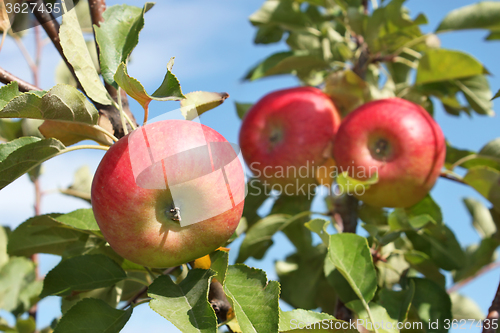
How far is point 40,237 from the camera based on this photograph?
1.25 meters

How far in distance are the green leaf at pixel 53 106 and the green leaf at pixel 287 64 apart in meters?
1.25

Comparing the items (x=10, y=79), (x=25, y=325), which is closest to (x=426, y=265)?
(x=10, y=79)

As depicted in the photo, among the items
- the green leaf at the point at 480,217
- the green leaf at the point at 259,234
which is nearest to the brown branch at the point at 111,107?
the green leaf at the point at 259,234

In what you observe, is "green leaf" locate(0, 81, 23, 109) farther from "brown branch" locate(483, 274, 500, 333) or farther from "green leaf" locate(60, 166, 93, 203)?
"green leaf" locate(60, 166, 93, 203)

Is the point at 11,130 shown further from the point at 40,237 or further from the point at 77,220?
the point at 77,220

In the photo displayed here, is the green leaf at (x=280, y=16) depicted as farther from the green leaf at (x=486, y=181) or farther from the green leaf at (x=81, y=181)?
the green leaf at (x=81, y=181)

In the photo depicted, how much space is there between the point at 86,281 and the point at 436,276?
121cm

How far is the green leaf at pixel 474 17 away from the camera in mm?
1901

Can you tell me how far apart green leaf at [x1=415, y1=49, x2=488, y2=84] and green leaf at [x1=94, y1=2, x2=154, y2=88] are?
125 cm

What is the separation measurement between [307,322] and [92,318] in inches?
18.3

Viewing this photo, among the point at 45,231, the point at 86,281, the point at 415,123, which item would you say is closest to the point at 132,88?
the point at 86,281

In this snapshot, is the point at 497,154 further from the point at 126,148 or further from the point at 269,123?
the point at 126,148

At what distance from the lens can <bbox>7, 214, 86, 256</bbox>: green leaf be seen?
1242 millimetres

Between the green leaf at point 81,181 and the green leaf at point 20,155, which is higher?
the green leaf at point 20,155
